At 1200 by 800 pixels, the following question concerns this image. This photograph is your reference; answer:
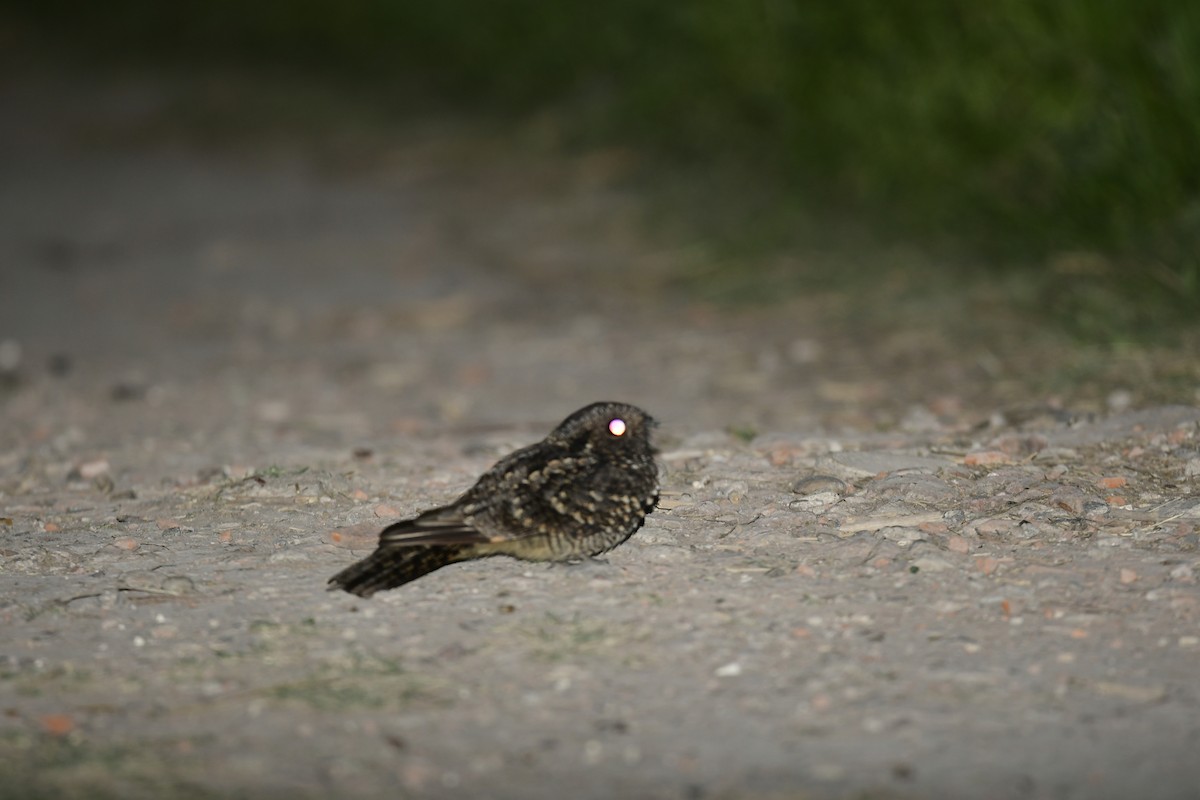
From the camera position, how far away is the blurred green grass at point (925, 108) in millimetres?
6531

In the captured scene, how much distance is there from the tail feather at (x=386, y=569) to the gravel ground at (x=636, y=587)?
4cm

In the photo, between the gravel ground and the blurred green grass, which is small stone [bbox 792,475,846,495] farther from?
the blurred green grass

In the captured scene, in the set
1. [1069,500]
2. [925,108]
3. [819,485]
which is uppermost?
[925,108]

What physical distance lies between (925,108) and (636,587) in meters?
5.27

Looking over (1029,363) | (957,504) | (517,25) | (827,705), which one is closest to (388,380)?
(1029,363)

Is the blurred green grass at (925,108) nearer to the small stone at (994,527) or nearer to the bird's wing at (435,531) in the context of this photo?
the small stone at (994,527)

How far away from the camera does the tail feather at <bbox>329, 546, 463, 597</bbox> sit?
3.69 meters

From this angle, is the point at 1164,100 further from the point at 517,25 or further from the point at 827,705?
the point at 517,25

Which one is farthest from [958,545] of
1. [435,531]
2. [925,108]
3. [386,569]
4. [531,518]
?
[925,108]

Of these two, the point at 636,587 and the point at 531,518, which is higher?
the point at 531,518

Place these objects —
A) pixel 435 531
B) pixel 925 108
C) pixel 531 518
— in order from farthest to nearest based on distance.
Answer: pixel 925 108
pixel 531 518
pixel 435 531

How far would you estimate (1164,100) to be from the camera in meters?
6.63

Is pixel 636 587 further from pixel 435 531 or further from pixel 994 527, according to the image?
pixel 994 527

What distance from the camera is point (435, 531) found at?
12.0 ft
